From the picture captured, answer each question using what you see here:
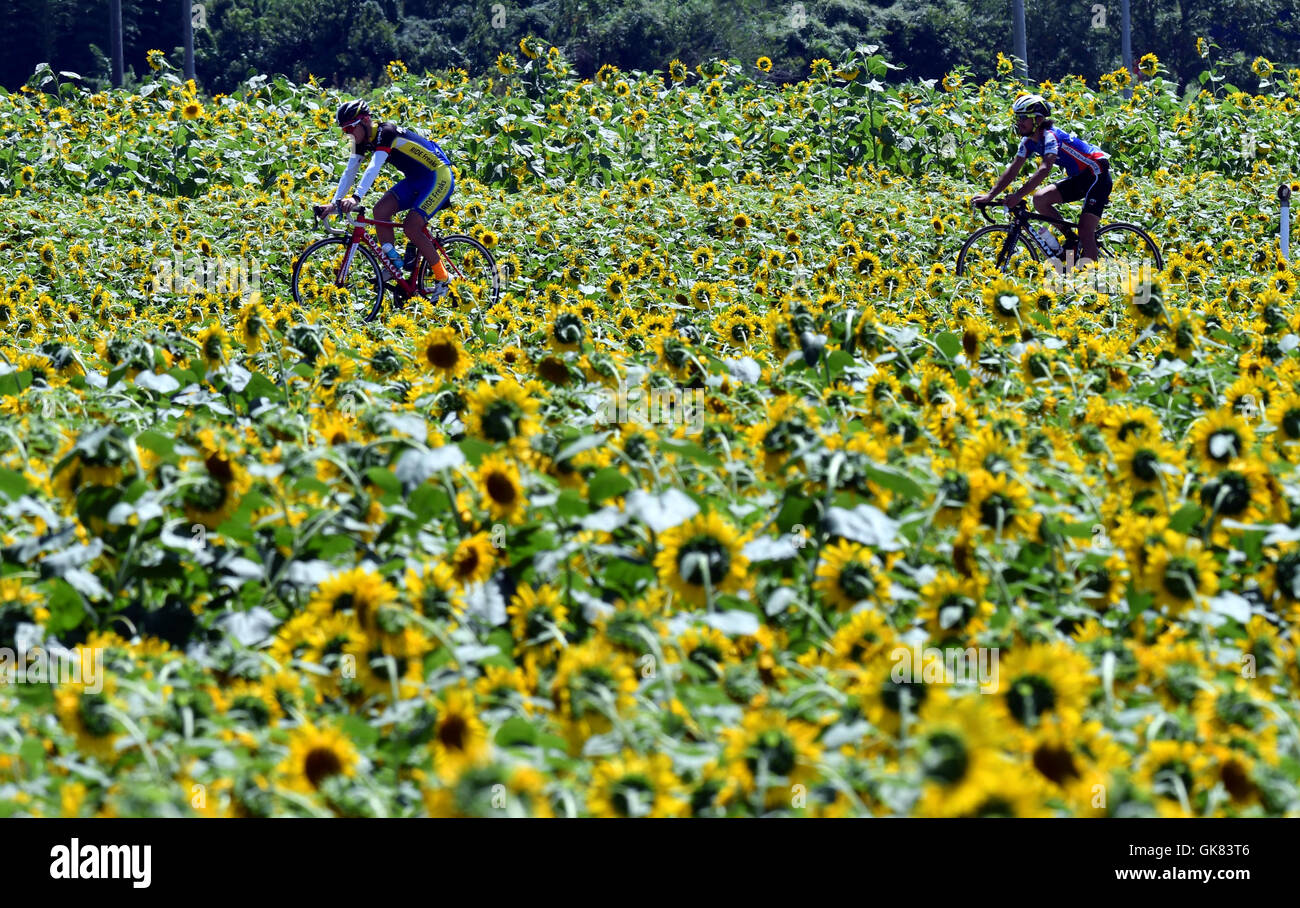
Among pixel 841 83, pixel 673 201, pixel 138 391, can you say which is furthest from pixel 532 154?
pixel 138 391

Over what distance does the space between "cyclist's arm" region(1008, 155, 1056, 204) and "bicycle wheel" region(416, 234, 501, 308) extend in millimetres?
3556

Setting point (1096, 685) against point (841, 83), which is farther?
point (841, 83)

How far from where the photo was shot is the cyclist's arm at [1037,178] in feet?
31.6

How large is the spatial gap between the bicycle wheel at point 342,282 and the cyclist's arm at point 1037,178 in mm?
4309

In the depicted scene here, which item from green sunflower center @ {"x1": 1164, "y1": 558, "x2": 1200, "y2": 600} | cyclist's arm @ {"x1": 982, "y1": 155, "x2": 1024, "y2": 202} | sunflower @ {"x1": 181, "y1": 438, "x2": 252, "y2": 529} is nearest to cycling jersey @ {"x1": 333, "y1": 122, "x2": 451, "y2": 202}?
cyclist's arm @ {"x1": 982, "y1": 155, "x2": 1024, "y2": 202}

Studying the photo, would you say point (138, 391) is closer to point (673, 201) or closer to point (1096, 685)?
point (1096, 685)

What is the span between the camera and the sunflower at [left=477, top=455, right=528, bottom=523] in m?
3.20

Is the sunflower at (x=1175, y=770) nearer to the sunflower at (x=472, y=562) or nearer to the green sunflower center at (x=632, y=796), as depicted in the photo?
the green sunflower center at (x=632, y=796)

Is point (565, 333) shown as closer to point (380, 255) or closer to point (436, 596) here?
point (436, 596)

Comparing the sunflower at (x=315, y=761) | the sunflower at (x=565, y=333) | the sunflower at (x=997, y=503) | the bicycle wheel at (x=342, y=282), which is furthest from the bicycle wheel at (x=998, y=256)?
the sunflower at (x=315, y=761)

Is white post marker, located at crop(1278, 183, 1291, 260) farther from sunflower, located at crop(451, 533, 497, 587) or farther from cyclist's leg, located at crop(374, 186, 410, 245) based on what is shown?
sunflower, located at crop(451, 533, 497, 587)
